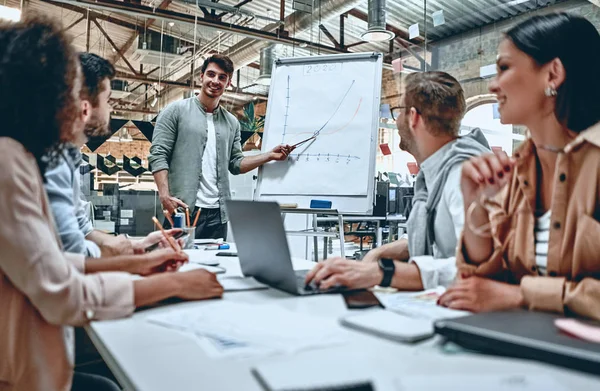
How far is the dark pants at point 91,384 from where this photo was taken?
1.13 meters

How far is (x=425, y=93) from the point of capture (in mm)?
1712

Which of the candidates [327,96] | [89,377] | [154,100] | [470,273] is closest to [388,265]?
[470,273]

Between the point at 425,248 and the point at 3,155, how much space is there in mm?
1180

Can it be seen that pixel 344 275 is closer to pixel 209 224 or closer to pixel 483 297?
pixel 483 297

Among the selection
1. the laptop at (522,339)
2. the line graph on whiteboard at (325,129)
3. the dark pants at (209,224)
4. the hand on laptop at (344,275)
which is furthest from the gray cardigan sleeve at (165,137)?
the laptop at (522,339)

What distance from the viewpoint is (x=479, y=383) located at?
57 cm

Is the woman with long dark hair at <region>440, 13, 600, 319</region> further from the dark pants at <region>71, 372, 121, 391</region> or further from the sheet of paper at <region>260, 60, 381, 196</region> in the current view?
the sheet of paper at <region>260, 60, 381, 196</region>

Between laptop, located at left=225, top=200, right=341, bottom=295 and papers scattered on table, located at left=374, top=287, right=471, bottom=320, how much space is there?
0.45 feet

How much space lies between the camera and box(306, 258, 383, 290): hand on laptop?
44.3 inches

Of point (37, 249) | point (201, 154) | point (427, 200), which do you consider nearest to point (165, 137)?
point (201, 154)

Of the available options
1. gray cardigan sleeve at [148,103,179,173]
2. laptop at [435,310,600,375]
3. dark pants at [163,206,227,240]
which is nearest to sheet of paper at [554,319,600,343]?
laptop at [435,310,600,375]

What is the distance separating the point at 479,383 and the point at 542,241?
0.65 meters

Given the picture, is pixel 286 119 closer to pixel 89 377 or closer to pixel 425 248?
pixel 425 248

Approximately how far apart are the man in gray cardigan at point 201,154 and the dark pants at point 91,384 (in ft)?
5.66
